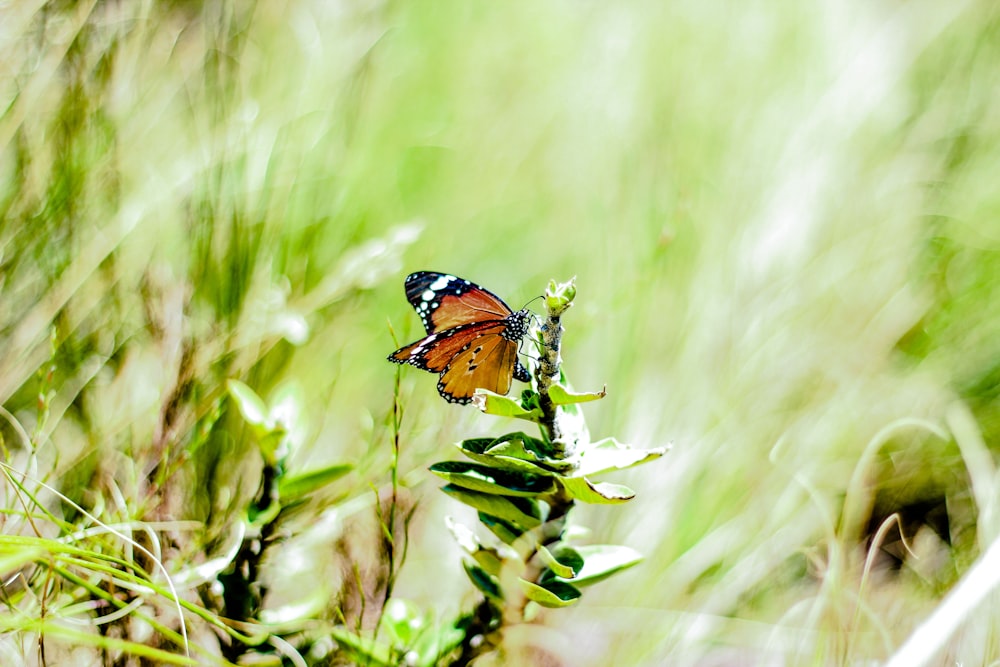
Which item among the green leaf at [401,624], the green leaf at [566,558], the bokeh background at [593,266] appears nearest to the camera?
the green leaf at [566,558]

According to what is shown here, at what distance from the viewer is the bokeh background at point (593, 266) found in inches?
29.1

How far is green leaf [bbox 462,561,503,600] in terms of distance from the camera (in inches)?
19.6

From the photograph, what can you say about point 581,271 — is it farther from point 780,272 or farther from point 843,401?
point 843,401

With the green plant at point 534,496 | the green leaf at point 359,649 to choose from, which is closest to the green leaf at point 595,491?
the green plant at point 534,496

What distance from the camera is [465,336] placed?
1.57 feet

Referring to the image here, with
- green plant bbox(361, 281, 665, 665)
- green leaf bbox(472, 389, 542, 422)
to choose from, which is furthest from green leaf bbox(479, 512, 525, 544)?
green leaf bbox(472, 389, 542, 422)

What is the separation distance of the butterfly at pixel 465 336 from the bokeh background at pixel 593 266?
0.60ft

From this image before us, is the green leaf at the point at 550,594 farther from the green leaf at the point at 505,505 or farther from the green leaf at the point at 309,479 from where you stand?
the green leaf at the point at 309,479

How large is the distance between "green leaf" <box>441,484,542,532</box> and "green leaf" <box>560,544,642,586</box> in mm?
50

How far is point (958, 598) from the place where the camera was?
568 millimetres

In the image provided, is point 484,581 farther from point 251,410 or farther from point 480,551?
point 251,410

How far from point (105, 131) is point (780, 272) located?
95cm

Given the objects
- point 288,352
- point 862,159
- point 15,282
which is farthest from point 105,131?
point 862,159

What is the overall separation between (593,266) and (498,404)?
2.38 feet
